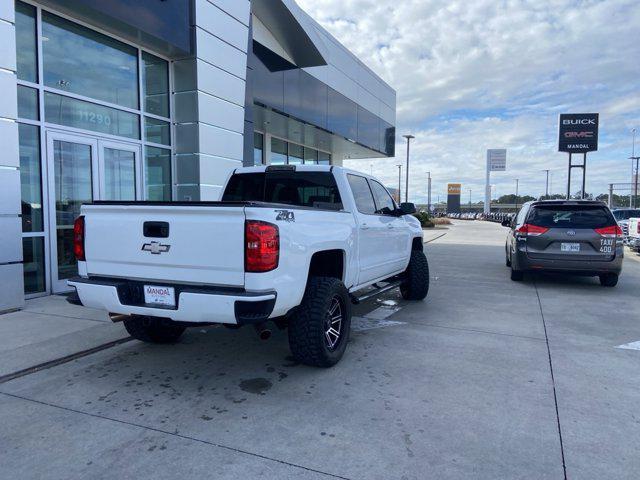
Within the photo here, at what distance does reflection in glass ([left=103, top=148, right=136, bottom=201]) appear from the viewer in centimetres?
850

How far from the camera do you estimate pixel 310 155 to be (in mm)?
21422

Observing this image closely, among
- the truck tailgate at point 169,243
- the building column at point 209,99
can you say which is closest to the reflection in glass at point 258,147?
the building column at point 209,99

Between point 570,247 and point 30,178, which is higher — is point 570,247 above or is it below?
below

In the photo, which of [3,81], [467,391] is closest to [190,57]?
[3,81]

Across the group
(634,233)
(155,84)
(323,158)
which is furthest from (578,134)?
(155,84)

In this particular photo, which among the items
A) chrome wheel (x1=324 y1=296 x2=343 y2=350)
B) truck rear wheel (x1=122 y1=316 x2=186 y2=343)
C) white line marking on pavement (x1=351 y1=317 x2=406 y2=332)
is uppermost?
chrome wheel (x1=324 y1=296 x2=343 y2=350)

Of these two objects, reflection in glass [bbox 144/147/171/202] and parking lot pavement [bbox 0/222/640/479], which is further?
reflection in glass [bbox 144/147/171/202]

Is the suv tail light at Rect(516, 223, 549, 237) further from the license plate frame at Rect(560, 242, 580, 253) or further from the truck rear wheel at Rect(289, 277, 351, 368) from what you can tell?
the truck rear wheel at Rect(289, 277, 351, 368)

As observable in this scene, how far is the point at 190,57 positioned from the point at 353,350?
7.14 meters

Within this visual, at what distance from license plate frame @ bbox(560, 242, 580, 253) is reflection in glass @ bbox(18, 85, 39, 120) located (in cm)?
895

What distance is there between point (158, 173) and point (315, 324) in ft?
22.6

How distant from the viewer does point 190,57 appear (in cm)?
934

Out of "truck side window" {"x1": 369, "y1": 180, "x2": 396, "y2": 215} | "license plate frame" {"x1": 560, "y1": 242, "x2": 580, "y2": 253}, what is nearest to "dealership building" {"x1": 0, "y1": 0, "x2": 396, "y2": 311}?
"truck side window" {"x1": 369, "y1": 180, "x2": 396, "y2": 215}

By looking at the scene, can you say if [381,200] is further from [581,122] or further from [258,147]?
[581,122]
